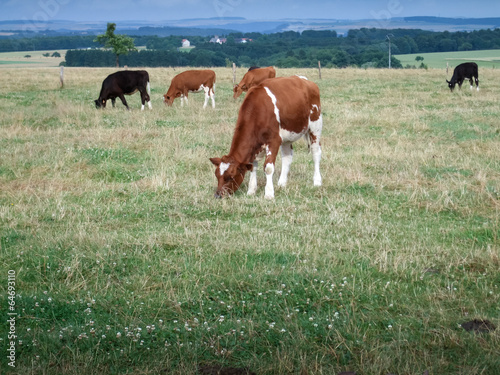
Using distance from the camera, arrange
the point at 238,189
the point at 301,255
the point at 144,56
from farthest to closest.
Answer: the point at 144,56, the point at 238,189, the point at 301,255

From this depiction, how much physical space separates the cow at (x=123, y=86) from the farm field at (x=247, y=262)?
8.18 metres

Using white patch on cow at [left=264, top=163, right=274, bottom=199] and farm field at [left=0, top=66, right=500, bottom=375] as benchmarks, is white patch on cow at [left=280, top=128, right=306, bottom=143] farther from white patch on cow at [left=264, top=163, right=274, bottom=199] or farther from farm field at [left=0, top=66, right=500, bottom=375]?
farm field at [left=0, top=66, right=500, bottom=375]

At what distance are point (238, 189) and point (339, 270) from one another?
3.82 m

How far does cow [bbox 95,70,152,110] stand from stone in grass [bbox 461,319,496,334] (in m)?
17.6

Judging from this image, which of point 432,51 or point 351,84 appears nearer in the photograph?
point 351,84

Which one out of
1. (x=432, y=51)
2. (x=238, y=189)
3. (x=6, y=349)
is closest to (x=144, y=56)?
(x=432, y=51)

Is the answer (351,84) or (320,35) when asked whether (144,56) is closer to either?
(351,84)

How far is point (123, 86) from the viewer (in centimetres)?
2120

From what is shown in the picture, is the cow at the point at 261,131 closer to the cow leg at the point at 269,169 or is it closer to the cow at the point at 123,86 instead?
the cow leg at the point at 269,169

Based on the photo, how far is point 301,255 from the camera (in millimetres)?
6219

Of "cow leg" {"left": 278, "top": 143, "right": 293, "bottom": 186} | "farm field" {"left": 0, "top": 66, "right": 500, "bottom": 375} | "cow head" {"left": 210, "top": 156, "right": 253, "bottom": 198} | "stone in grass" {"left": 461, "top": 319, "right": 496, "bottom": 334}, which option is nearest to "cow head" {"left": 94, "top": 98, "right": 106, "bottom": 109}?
"farm field" {"left": 0, "top": 66, "right": 500, "bottom": 375}

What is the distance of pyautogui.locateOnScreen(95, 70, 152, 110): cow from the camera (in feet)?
68.1

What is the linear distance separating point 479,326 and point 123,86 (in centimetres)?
1854

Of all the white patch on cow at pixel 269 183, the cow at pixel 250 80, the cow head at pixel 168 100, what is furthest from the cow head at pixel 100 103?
the white patch on cow at pixel 269 183
